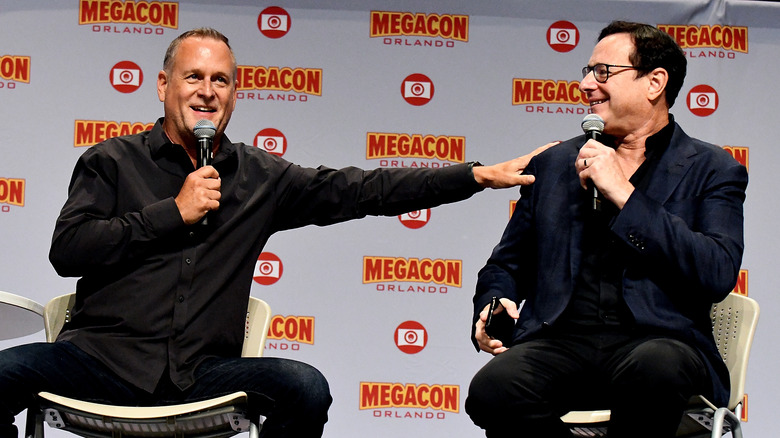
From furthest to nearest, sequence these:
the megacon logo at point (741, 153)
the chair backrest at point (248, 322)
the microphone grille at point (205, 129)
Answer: the megacon logo at point (741, 153), the chair backrest at point (248, 322), the microphone grille at point (205, 129)

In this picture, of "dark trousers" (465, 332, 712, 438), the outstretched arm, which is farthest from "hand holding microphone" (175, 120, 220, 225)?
"dark trousers" (465, 332, 712, 438)

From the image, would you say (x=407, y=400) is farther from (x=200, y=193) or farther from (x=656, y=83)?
(x=656, y=83)

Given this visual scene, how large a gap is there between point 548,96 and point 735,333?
1.86 meters

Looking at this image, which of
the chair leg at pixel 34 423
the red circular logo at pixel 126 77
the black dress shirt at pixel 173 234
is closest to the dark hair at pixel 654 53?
the black dress shirt at pixel 173 234

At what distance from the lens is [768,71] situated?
4.53 m

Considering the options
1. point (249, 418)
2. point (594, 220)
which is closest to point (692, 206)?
point (594, 220)

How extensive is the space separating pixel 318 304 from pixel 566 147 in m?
1.69

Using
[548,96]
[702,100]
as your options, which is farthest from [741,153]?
[548,96]

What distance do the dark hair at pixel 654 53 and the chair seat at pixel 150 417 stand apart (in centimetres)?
148

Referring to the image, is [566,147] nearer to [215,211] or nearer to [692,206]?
[692,206]

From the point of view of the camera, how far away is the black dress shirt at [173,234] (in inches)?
114

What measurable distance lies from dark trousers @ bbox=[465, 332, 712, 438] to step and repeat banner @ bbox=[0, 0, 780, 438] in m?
1.63

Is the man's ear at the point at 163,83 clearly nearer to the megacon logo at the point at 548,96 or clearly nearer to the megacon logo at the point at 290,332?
the megacon logo at the point at 290,332

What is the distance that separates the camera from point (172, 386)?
9.44 ft
